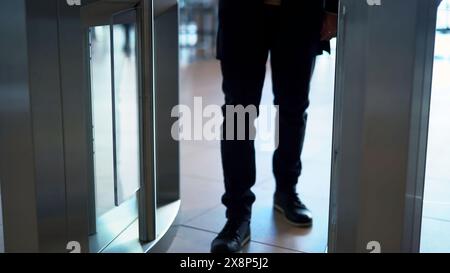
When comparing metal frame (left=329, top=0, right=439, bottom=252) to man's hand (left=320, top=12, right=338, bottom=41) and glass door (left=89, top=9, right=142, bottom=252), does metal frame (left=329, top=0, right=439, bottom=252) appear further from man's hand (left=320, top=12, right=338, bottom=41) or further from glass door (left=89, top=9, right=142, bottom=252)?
glass door (left=89, top=9, right=142, bottom=252)

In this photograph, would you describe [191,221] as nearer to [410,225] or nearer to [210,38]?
[410,225]

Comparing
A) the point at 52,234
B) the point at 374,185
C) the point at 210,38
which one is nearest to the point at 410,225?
the point at 374,185

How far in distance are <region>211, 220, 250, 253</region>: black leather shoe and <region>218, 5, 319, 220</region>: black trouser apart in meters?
0.03

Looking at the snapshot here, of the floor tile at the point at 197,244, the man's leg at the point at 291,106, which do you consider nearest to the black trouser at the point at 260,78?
the man's leg at the point at 291,106

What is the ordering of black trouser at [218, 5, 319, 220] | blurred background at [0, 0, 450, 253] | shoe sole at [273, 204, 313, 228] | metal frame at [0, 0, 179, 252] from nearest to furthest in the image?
1. metal frame at [0, 0, 179, 252]
2. blurred background at [0, 0, 450, 253]
3. black trouser at [218, 5, 319, 220]
4. shoe sole at [273, 204, 313, 228]

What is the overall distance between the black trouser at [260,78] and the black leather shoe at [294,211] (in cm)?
20

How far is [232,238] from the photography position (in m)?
1.70

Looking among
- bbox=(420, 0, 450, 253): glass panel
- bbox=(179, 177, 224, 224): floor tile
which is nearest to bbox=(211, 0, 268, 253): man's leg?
bbox=(179, 177, 224, 224): floor tile

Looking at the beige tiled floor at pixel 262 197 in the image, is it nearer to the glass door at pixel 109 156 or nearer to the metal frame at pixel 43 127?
the glass door at pixel 109 156

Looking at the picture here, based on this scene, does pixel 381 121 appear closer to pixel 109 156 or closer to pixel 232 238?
pixel 232 238

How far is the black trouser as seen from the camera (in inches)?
64.0

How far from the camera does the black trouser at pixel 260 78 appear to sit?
64.0 inches

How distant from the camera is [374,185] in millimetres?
1218
